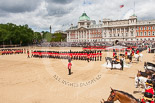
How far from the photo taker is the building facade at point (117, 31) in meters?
79.5

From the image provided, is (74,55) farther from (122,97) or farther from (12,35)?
(12,35)

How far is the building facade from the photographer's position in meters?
79.5

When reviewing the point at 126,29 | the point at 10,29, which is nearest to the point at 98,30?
the point at 126,29

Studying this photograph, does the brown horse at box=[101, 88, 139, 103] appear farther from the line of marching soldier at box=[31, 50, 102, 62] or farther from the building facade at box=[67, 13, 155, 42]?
the building facade at box=[67, 13, 155, 42]

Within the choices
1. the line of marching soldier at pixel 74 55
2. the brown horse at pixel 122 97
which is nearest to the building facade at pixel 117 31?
the line of marching soldier at pixel 74 55

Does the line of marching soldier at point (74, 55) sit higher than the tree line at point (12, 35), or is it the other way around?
the tree line at point (12, 35)

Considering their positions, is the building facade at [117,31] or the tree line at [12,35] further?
the building facade at [117,31]

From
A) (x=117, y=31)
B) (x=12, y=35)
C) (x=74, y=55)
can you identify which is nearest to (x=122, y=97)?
(x=74, y=55)

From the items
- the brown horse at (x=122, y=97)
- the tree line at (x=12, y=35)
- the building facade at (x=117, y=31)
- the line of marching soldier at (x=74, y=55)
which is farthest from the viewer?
the building facade at (x=117, y=31)

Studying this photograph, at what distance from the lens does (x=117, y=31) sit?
91.0m

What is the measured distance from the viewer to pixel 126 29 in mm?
87938

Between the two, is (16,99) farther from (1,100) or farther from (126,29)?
(126,29)

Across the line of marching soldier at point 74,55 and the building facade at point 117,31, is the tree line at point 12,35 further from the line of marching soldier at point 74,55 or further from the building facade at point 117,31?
the line of marching soldier at point 74,55

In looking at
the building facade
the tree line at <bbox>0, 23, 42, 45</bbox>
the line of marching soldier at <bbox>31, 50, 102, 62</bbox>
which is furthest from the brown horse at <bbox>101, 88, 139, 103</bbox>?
the building facade
